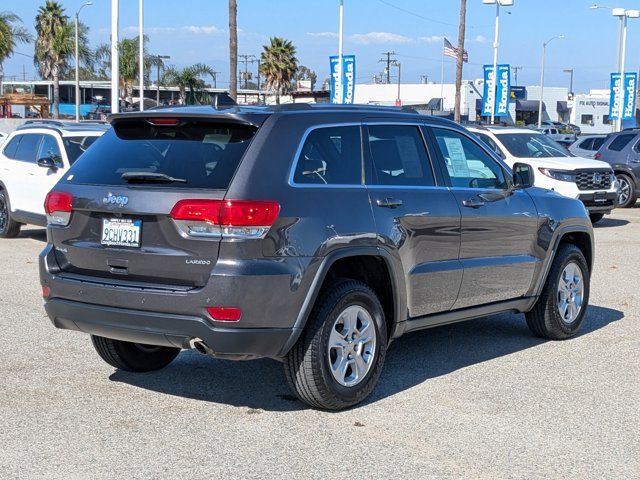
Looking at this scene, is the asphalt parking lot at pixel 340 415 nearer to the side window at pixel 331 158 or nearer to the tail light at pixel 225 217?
the tail light at pixel 225 217

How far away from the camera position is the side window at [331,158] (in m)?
5.93

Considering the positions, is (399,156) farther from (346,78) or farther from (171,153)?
(346,78)

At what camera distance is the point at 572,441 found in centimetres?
559

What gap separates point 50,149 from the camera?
14633mm

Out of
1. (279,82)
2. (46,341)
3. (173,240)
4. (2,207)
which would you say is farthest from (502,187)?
(279,82)

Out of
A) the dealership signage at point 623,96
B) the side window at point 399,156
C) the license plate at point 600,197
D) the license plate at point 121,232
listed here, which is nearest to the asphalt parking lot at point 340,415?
the license plate at point 121,232

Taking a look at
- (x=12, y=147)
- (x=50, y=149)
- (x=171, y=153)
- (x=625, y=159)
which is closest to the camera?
(x=171, y=153)

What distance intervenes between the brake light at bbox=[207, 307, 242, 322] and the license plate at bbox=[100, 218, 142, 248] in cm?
63

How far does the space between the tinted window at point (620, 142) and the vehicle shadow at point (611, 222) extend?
245 cm

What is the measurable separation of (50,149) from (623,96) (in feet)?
121

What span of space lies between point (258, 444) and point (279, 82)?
63709 millimetres

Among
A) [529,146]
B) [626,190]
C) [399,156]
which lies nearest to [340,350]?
[399,156]

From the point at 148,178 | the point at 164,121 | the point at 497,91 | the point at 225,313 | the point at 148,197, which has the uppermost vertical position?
the point at 497,91

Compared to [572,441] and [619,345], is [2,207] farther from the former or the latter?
[572,441]
